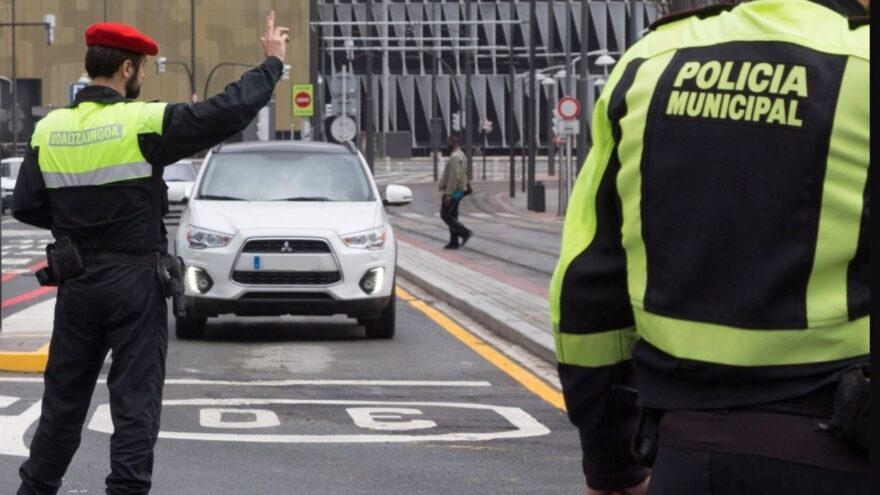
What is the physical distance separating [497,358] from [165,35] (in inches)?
3396

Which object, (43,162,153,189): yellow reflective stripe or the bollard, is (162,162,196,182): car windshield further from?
(43,162,153,189): yellow reflective stripe

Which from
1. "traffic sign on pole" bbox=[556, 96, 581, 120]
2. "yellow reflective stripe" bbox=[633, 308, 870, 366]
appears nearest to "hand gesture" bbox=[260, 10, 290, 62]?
"yellow reflective stripe" bbox=[633, 308, 870, 366]

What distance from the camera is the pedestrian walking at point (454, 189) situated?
104ft

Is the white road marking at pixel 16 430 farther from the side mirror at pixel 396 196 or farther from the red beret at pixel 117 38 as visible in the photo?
the side mirror at pixel 396 196

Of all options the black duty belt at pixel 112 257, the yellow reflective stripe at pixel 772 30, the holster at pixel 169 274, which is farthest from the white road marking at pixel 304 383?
the yellow reflective stripe at pixel 772 30

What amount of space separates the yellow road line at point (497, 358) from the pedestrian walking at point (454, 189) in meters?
11.9

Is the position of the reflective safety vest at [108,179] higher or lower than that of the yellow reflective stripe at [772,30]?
Result: lower

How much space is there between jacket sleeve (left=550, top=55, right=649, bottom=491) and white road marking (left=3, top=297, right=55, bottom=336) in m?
11.5

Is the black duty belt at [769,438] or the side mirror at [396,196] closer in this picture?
the black duty belt at [769,438]

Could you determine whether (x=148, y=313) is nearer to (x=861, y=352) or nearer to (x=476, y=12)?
(x=861, y=352)

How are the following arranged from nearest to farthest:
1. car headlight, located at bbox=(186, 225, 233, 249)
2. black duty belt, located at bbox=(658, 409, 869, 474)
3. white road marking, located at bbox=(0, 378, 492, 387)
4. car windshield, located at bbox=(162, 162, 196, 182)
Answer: black duty belt, located at bbox=(658, 409, 869, 474), white road marking, located at bbox=(0, 378, 492, 387), car headlight, located at bbox=(186, 225, 233, 249), car windshield, located at bbox=(162, 162, 196, 182)

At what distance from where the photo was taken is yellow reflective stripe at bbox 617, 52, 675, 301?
9.95 ft

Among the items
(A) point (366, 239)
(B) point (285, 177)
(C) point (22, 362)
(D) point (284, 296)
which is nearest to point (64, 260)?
(C) point (22, 362)

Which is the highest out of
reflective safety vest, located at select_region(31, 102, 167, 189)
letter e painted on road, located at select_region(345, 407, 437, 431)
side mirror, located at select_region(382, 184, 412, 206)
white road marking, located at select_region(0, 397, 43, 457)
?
reflective safety vest, located at select_region(31, 102, 167, 189)
